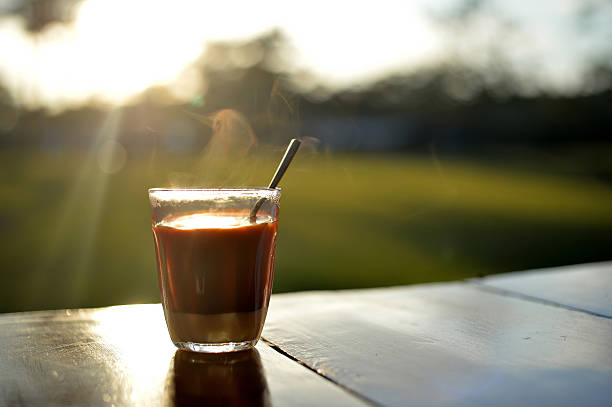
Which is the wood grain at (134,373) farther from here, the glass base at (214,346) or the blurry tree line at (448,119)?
the blurry tree line at (448,119)

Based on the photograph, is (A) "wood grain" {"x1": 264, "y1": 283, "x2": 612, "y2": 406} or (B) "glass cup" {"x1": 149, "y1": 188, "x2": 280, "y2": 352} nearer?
(A) "wood grain" {"x1": 264, "y1": 283, "x2": 612, "y2": 406}

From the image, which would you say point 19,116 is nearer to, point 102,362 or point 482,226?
point 482,226

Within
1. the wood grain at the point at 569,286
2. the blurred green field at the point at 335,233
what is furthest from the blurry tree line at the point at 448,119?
the wood grain at the point at 569,286

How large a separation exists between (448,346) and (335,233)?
8094 mm

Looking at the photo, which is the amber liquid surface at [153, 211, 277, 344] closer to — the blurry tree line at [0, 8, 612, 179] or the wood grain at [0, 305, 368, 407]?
the wood grain at [0, 305, 368, 407]

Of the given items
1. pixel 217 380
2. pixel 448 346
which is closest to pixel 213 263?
pixel 217 380

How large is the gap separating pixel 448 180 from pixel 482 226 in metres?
10.9

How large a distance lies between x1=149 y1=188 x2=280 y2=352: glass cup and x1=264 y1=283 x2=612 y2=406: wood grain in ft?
0.30

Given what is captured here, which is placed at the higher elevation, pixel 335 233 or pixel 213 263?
pixel 213 263

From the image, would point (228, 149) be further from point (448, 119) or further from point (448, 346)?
point (448, 119)

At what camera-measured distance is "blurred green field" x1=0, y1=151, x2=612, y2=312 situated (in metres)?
5.55

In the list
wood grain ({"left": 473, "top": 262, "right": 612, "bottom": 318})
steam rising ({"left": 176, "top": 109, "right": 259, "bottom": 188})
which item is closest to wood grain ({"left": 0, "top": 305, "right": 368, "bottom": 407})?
steam rising ({"left": 176, "top": 109, "right": 259, "bottom": 188})

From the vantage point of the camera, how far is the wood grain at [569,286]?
48.5 inches

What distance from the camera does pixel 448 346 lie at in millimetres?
919
